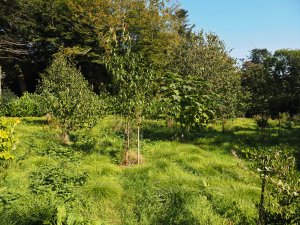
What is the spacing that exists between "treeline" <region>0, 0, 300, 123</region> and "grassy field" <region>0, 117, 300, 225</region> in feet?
5.50

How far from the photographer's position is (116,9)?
2648 centimetres

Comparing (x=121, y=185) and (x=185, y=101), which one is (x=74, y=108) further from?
(x=121, y=185)

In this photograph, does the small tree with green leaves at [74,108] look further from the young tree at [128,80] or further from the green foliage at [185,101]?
the green foliage at [185,101]

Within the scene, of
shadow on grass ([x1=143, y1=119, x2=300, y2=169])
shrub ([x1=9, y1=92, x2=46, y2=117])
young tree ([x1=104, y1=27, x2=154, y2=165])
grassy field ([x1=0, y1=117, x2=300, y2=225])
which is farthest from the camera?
shrub ([x1=9, y1=92, x2=46, y2=117])

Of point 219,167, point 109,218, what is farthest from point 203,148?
point 109,218

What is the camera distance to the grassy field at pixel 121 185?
5.46 meters

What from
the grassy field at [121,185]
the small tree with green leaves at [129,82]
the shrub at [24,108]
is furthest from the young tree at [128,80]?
the shrub at [24,108]

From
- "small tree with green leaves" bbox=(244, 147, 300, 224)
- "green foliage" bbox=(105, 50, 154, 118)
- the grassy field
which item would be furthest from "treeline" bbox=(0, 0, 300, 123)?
"small tree with green leaves" bbox=(244, 147, 300, 224)

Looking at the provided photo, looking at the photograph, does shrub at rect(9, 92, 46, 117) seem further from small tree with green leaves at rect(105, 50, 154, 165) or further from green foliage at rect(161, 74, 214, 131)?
small tree with green leaves at rect(105, 50, 154, 165)

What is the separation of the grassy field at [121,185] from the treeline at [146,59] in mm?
1676

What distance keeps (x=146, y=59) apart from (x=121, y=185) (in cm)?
657

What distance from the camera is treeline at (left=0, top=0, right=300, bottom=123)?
10812mm

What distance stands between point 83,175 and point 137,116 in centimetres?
262

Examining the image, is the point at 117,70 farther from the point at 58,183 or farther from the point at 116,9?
the point at 116,9
